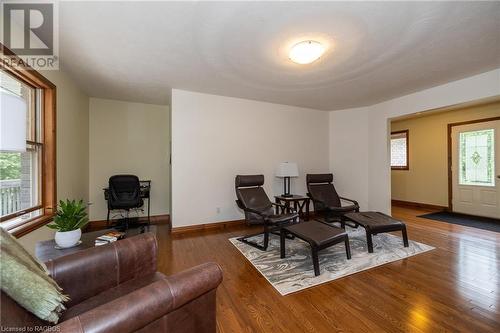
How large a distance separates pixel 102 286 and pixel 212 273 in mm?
743

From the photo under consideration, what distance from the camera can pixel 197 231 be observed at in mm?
3973

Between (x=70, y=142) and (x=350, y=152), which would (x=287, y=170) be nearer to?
(x=350, y=152)

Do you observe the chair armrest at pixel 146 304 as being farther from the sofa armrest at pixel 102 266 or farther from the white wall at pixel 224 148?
the white wall at pixel 224 148

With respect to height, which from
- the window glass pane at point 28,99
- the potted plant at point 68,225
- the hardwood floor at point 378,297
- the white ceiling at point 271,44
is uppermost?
the white ceiling at point 271,44

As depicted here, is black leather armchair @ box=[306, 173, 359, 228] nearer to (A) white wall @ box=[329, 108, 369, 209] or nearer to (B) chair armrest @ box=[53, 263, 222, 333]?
(A) white wall @ box=[329, 108, 369, 209]

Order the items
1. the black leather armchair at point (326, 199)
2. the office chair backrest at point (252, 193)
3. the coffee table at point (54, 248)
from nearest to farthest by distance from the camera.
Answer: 1. the coffee table at point (54, 248)
2. the office chair backrest at point (252, 193)
3. the black leather armchair at point (326, 199)

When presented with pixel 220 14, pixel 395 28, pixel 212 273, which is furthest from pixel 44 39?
pixel 395 28

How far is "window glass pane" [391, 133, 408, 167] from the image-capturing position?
6.19 meters

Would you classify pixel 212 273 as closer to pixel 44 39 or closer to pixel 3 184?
pixel 3 184

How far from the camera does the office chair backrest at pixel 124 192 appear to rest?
3867 millimetres

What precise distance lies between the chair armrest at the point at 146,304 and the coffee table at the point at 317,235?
1473 mm

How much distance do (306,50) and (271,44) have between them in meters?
0.38

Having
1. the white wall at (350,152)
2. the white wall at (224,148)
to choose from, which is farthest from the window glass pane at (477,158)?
the white wall at (224,148)

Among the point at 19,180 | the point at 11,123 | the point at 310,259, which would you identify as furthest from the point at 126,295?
the point at 19,180
